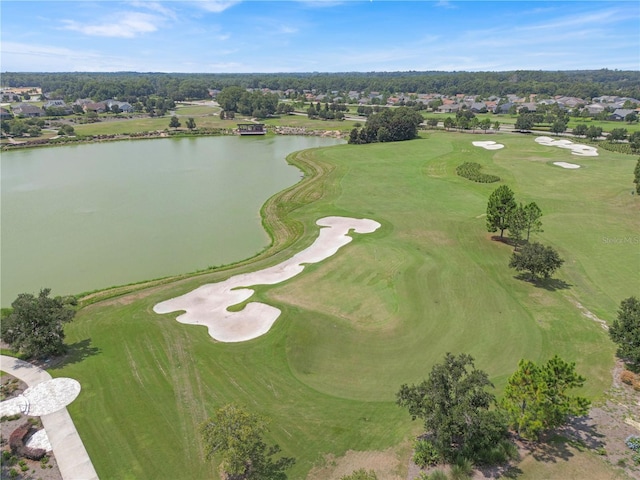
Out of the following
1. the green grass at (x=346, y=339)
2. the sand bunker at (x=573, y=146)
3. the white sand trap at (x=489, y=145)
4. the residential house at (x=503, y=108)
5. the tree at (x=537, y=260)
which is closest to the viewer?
the green grass at (x=346, y=339)

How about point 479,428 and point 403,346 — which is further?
point 403,346

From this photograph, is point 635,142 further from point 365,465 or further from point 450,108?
point 365,465

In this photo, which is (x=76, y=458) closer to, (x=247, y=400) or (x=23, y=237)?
(x=247, y=400)

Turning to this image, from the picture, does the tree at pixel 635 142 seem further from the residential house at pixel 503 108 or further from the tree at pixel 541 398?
the tree at pixel 541 398

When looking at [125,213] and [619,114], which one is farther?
[619,114]

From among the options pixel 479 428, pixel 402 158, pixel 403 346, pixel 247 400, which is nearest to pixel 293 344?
pixel 247 400

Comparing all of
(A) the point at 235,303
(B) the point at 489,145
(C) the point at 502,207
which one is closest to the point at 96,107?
(B) the point at 489,145

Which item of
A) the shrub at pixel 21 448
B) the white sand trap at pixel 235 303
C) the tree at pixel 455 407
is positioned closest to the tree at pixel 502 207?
the white sand trap at pixel 235 303
